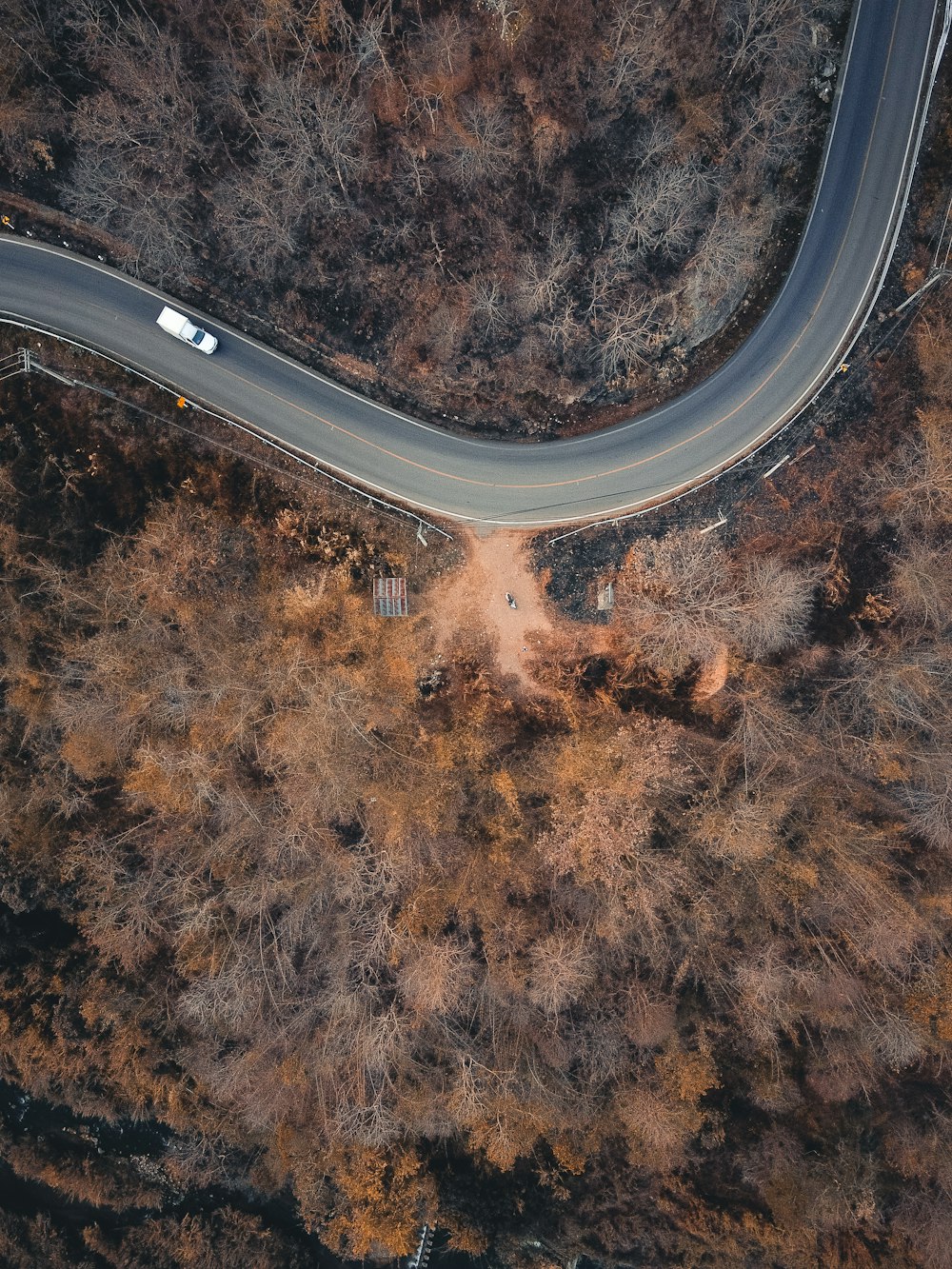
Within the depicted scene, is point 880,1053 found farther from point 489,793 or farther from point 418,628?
point 418,628

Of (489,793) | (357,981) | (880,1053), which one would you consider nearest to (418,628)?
(489,793)

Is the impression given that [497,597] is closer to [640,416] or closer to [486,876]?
[640,416]

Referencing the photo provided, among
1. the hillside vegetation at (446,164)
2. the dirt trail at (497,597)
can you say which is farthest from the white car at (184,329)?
the dirt trail at (497,597)

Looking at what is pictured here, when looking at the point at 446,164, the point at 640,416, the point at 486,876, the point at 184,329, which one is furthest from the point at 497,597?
the point at 446,164

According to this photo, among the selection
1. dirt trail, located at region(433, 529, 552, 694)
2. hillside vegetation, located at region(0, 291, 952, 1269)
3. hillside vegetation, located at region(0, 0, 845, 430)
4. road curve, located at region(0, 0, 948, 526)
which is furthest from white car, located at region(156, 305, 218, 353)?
dirt trail, located at region(433, 529, 552, 694)

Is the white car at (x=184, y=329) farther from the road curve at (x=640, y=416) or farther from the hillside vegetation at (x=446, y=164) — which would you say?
the hillside vegetation at (x=446, y=164)
